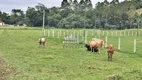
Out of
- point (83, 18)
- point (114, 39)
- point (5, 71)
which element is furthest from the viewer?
point (83, 18)

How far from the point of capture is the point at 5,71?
54.8 feet

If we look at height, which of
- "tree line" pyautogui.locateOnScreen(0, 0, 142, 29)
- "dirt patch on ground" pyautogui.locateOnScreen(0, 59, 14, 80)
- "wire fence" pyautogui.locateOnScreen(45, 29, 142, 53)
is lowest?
"wire fence" pyautogui.locateOnScreen(45, 29, 142, 53)

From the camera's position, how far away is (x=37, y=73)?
15.9 meters

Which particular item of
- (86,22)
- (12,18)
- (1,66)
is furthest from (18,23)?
(1,66)

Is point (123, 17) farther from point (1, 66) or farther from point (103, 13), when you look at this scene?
point (1, 66)

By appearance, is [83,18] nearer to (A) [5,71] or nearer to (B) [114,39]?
(B) [114,39]

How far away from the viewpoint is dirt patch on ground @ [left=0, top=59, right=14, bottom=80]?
15069mm

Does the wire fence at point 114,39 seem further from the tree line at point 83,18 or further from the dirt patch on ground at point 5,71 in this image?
the tree line at point 83,18

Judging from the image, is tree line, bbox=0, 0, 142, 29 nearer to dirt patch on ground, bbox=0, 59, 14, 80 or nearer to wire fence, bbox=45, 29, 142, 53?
wire fence, bbox=45, 29, 142, 53

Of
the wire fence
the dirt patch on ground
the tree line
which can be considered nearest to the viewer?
the dirt patch on ground

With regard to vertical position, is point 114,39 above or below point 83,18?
below

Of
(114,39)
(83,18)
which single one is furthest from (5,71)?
(83,18)

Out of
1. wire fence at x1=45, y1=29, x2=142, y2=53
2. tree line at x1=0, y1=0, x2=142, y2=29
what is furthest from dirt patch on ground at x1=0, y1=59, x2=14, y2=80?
tree line at x1=0, y1=0, x2=142, y2=29

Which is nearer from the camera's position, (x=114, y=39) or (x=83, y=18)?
(x=114, y=39)
